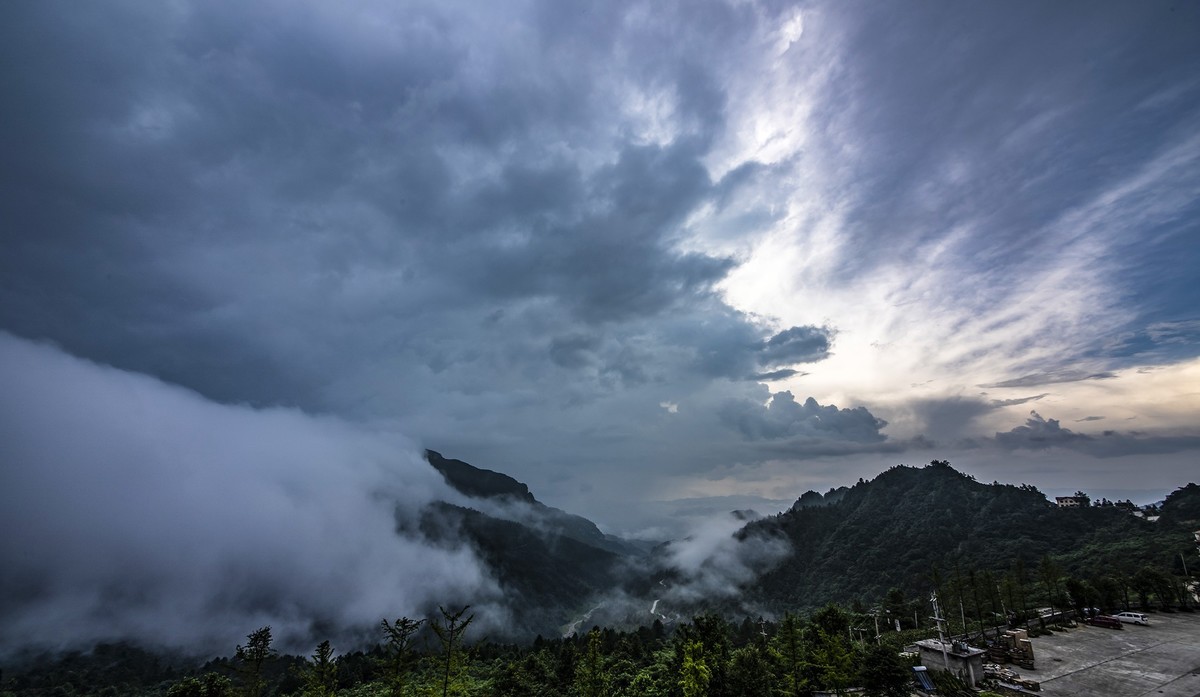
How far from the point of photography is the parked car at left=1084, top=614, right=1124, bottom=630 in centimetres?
7469

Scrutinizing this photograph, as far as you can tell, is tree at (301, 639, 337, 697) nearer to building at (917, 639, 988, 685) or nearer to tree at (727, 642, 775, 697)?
tree at (727, 642, 775, 697)

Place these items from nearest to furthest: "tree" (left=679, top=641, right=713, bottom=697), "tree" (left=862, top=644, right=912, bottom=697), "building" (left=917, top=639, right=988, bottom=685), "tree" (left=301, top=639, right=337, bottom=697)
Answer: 1. "tree" (left=301, top=639, right=337, bottom=697)
2. "tree" (left=862, top=644, right=912, bottom=697)
3. "tree" (left=679, top=641, right=713, bottom=697)
4. "building" (left=917, top=639, right=988, bottom=685)

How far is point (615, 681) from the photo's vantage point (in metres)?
63.4

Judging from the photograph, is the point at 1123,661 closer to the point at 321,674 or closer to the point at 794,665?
the point at 794,665

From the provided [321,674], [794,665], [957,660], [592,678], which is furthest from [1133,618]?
[321,674]

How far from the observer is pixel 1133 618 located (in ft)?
254

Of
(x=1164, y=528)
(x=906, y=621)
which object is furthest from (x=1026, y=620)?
(x=1164, y=528)

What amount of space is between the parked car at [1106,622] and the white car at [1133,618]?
2.28 metres

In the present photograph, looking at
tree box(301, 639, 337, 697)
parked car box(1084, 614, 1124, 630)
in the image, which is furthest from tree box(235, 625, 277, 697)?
parked car box(1084, 614, 1124, 630)

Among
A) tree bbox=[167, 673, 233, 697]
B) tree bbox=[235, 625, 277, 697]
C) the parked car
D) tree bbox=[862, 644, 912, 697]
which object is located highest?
tree bbox=[235, 625, 277, 697]

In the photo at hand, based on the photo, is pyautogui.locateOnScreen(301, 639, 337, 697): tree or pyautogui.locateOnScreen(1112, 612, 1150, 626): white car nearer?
pyautogui.locateOnScreen(301, 639, 337, 697): tree

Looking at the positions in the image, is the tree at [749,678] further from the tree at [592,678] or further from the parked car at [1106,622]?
the parked car at [1106,622]

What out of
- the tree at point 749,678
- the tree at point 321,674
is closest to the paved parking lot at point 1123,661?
the tree at point 749,678

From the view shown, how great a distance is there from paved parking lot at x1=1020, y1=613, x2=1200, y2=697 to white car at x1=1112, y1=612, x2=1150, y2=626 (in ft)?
4.31
